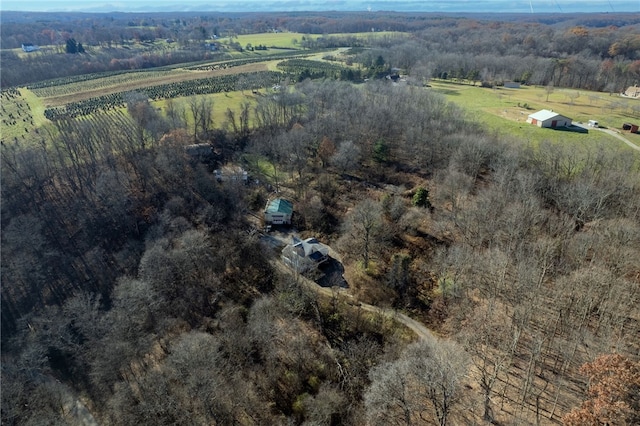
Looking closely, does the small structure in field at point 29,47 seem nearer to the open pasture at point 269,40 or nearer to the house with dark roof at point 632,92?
the open pasture at point 269,40

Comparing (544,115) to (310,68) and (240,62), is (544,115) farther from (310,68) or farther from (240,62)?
(240,62)

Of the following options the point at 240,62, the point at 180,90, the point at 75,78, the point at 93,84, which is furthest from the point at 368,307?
the point at 240,62

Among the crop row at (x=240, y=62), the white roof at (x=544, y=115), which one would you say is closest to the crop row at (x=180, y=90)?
the crop row at (x=240, y=62)

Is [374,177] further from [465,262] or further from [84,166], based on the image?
[84,166]

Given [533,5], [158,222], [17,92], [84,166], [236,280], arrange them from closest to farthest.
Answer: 1. [236,280]
2. [158,222]
3. [84,166]
4. [17,92]
5. [533,5]

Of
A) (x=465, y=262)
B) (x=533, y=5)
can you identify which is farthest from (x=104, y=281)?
(x=533, y=5)

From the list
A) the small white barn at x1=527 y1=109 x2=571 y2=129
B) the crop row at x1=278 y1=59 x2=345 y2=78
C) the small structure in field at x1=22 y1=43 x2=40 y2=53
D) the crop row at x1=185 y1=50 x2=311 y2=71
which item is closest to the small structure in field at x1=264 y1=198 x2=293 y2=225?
the small white barn at x1=527 y1=109 x2=571 y2=129

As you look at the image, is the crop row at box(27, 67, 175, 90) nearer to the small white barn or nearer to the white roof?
the white roof
